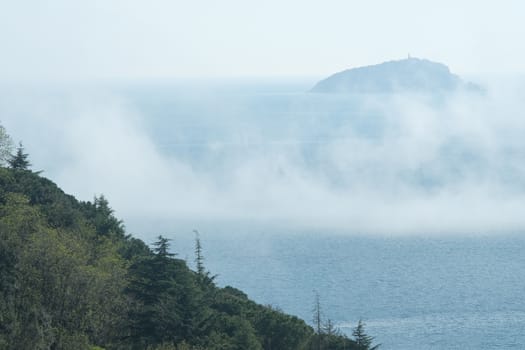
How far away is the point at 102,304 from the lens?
29781 millimetres

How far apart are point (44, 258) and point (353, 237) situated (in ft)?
200

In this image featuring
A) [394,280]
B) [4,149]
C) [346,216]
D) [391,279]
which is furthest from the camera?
[346,216]

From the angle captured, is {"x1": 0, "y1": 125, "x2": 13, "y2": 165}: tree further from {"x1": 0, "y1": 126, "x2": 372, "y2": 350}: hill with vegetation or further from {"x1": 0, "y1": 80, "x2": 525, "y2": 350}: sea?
{"x1": 0, "y1": 80, "x2": 525, "y2": 350}: sea

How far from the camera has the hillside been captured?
25.9 metres

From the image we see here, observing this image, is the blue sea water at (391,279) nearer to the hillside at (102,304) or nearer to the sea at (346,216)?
the sea at (346,216)

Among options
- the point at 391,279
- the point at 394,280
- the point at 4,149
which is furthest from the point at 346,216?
the point at 4,149

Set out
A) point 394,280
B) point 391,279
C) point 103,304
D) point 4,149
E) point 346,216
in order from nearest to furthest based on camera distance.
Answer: point 103,304 < point 4,149 < point 394,280 < point 391,279 < point 346,216

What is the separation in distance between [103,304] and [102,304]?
0.08m

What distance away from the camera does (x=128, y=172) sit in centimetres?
14450

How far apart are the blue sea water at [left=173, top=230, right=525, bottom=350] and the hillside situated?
24.4 meters

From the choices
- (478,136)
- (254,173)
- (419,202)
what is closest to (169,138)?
(254,173)

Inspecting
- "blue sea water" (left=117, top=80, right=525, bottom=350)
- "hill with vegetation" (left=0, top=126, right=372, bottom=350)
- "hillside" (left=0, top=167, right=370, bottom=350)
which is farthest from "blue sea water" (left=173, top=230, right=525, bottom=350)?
"hillside" (left=0, top=167, right=370, bottom=350)

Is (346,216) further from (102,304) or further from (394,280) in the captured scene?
(102,304)

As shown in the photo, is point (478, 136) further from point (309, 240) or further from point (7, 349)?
point (7, 349)
